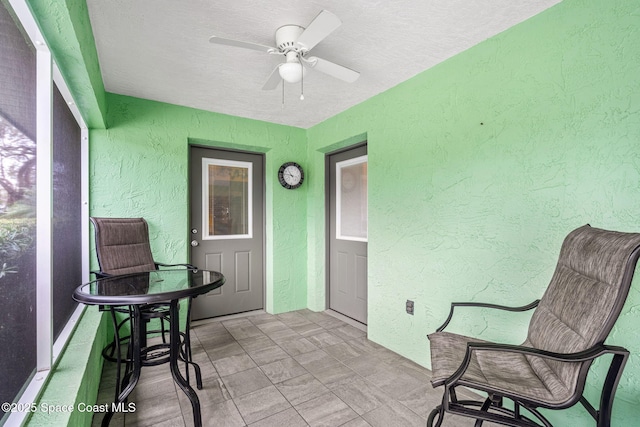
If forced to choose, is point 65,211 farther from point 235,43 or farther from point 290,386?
point 290,386

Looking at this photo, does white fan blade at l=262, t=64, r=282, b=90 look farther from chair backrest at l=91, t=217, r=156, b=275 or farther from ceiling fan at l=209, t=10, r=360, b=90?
chair backrest at l=91, t=217, r=156, b=275

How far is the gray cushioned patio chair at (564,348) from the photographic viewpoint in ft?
3.58

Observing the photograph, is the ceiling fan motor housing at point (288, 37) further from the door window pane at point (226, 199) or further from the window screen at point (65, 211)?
the door window pane at point (226, 199)

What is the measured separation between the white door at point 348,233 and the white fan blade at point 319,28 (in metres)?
1.73

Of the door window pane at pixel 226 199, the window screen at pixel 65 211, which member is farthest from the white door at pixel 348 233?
the window screen at pixel 65 211

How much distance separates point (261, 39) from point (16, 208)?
1.57 metres

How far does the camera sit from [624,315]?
1.40m

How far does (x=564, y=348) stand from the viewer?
4.06 feet

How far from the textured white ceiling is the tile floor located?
92.1 inches

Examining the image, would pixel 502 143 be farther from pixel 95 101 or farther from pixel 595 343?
pixel 95 101

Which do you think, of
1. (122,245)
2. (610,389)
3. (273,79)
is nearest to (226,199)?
(122,245)

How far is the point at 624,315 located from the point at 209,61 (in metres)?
2.89

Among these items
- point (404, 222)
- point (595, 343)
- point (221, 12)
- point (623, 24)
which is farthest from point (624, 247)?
point (221, 12)

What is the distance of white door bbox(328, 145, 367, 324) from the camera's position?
3330 mm
